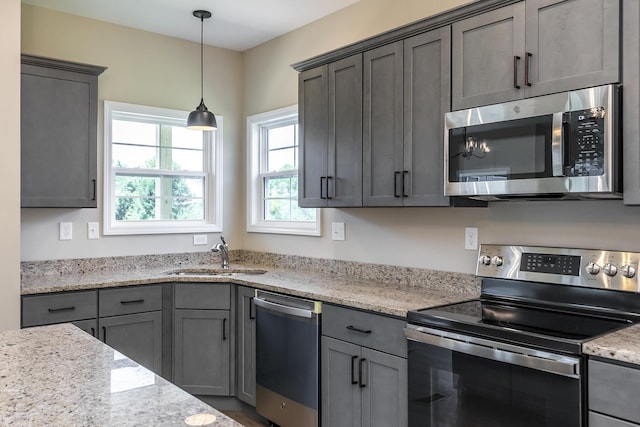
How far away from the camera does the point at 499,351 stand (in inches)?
76.1

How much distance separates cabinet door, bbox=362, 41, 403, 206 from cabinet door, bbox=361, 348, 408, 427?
0.81 meters

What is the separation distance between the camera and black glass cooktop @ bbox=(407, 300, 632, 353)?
184 centimetres

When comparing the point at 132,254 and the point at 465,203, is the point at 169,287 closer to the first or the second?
the point at 132,254

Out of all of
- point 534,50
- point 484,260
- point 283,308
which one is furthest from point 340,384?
point 534,50

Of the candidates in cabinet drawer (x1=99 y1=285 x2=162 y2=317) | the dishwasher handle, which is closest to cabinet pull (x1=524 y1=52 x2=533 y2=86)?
the dishwasher handle

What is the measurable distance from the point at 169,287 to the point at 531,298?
220 cm

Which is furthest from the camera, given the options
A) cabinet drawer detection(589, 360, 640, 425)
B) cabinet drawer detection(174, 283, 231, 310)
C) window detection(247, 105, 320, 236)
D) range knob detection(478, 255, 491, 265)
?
window detection(247, 105, 320, 236)

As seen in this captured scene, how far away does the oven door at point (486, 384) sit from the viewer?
1.76 meters

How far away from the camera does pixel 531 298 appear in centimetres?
243

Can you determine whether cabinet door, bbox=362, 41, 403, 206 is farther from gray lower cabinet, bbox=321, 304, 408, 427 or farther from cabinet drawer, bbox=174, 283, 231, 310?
cabinet drawer, bbox=174, 283, 231, 310

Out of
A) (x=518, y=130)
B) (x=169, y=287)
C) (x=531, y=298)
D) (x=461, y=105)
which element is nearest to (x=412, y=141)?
(x=461, y=105)

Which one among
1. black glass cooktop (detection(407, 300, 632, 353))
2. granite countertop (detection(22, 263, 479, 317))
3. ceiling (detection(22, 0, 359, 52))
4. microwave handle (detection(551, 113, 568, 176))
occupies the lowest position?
black glass cooktop (detection(407, 300, 632, 353))

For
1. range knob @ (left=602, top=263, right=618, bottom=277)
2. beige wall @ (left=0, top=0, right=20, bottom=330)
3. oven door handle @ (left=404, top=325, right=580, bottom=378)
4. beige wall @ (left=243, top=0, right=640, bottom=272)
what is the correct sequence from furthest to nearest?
beige wall @ (left=0, top=0, right=20, bottom=330)
beige wall @ (left=243, top=0, right=640, bottom=272)
range knob @ (left=602, top=263, right=618, bottom=277)
oven door handle @ (left=404, top=325, right=580, bottom=378)

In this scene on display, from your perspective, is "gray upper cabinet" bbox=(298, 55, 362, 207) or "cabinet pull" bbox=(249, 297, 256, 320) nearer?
"gray upper cabinet" bbox=(298, 55, 362, 207)
